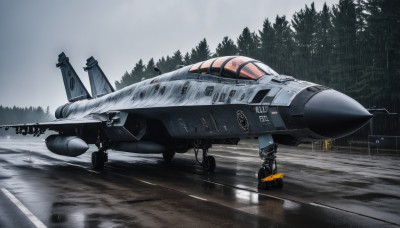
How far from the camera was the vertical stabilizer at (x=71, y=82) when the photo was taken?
75.7 ft

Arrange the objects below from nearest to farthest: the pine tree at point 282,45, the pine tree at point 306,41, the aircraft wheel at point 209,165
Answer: the aircraft wheel at point 209,165, the pine tree at point 306,41, the pine tree at point 282,45

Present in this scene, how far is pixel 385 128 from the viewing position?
103 feet

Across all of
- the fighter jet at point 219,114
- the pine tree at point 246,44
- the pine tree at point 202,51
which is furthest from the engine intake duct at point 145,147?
the pine tree at point 202,51

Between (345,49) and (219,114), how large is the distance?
37194mm

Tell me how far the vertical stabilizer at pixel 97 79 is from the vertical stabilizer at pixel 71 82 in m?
0.71

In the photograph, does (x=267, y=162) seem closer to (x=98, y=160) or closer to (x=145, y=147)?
(x=145, y=147)

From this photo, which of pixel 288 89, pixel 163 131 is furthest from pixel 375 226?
pixel 163 131

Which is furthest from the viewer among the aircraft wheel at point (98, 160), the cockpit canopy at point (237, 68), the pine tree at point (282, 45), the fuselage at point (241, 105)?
the pine tree at point (282, 45)

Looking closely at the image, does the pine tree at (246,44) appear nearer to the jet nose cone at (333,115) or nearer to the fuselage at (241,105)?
the fuselage at (241,105)

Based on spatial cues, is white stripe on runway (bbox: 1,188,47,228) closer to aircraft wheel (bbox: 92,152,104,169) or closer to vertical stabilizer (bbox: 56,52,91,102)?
aircraft wheel (bbox: 92,152,104,169)

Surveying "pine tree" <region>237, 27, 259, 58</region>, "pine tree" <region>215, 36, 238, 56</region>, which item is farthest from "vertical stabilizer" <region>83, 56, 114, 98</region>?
"pine tree" <region>215, 36, 238, 56</region>

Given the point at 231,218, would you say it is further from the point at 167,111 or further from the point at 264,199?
the point at 167,111

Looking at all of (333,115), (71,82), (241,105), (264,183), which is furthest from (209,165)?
(71,82)

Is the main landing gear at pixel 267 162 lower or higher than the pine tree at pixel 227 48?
lower
